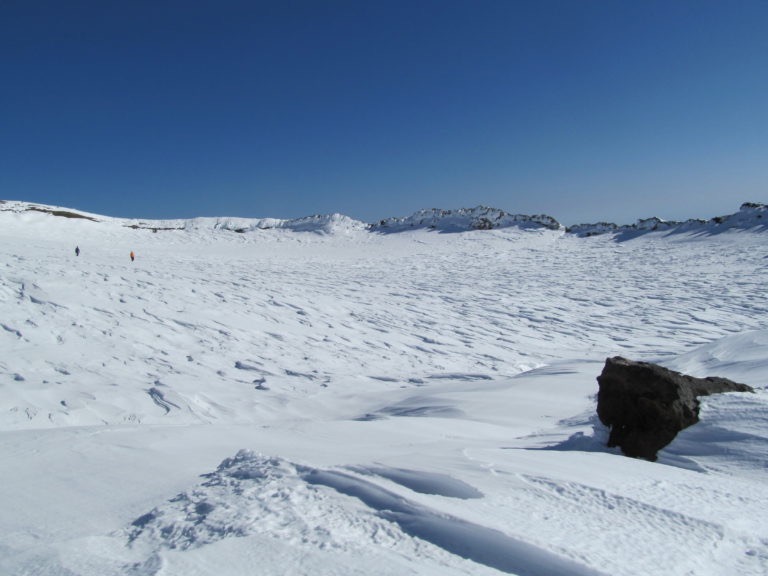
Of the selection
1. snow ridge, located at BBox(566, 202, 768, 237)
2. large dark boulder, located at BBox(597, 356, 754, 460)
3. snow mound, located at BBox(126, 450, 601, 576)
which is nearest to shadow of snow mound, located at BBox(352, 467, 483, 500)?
snow mound, located at BBox(126, 450, 601, 576)

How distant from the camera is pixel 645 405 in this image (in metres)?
2.96

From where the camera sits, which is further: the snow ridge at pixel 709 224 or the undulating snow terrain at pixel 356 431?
the snow ridge at pixel 709 224

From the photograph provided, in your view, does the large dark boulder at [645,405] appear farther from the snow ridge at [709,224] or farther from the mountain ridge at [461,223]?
the mountain ridge at [461,223]

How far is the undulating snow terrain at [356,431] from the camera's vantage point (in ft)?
5.22

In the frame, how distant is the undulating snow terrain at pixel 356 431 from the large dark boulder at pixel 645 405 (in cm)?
11

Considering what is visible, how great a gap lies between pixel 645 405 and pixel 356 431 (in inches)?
76.8

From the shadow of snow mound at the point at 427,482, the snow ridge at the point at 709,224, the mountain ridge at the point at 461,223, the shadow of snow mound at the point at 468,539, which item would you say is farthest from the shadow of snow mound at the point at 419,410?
the mountain ridge at the point at 461,223

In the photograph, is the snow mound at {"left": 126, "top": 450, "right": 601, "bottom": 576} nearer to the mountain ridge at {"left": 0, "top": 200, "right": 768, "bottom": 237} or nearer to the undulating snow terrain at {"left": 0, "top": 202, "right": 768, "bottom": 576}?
the undulating snow terrain at {"left": 0, "top": 202, "right": 768, "bottom": 576}

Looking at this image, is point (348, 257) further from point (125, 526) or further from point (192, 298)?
point (125, 526)

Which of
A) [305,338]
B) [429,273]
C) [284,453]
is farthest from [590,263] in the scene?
[284,453]

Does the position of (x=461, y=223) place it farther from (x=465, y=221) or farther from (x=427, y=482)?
(x=427, y=482)

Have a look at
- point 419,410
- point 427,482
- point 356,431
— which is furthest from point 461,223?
point 427,482

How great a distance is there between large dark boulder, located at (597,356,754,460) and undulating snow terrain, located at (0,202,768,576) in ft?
0.36

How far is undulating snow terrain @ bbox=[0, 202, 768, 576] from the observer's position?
1591 millimetres
